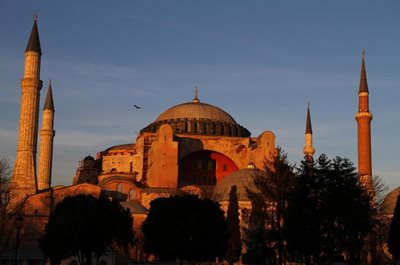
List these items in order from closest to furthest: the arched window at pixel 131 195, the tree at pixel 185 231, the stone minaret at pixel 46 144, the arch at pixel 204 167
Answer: the tree at pixel 185 231 < the arched window at pixel 131 195 < the stone minaret at pixel 46 144 < the arch at pixel 204 167

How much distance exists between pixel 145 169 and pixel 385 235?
66.5 feet

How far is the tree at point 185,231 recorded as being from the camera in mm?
32125

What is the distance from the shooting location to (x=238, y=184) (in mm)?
46719

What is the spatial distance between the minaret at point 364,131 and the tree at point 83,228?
19.6 m

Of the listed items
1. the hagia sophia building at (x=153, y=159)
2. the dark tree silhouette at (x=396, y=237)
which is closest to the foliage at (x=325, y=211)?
the dark tree silhouette at (x=396, y=237)

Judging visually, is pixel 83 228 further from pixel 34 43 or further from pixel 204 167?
pixel 204 167

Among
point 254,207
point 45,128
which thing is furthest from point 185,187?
point 254,207

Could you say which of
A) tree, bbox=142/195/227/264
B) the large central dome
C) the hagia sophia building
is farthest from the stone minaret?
tree, bbox=142/195/227/264

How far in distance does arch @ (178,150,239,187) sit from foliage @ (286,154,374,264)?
28116 millimetres

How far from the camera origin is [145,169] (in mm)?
53125

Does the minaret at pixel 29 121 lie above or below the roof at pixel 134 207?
above

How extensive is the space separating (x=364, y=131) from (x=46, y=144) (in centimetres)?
2486

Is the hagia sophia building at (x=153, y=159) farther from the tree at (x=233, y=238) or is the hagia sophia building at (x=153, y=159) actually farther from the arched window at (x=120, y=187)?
the tree at (x=233, y=238)

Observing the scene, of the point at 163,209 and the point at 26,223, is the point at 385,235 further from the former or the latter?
the point at 26,223
